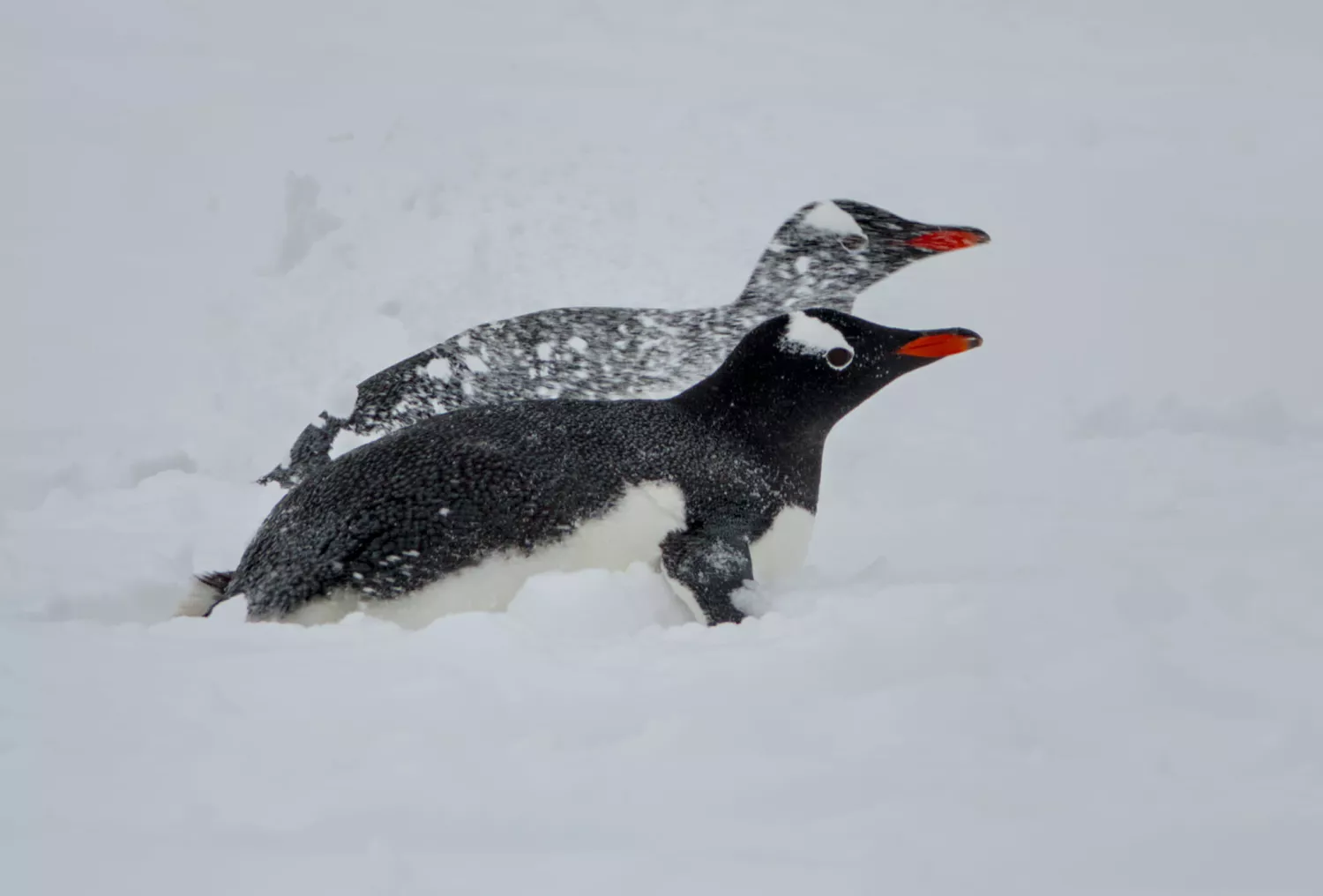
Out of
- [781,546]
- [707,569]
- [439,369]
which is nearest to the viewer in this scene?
[707,569]

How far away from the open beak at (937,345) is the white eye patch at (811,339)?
12 cm

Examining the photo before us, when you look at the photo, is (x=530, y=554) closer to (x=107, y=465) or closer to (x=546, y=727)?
(x=546, y=727)

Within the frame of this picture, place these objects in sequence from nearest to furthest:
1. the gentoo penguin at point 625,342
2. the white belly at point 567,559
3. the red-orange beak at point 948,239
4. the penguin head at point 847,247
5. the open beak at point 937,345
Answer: the white belly at point 567,559
the open beak at point 937,345
the gentoo penguin at point 625,342
the red-orange beak at point 948,239
the penguin head at point 847,247

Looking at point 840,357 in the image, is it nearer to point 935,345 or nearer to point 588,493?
point 935,345

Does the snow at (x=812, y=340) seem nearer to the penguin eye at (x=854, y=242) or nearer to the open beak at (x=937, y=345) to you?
the open beak at (x=937, y=345)

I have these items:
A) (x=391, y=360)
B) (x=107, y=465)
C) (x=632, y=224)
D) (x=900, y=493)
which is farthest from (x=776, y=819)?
(x=632, y=224)

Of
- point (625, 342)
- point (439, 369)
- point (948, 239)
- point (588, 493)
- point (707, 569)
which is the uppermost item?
point (948, 239)

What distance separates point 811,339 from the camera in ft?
8.75

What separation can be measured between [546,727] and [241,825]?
407mm

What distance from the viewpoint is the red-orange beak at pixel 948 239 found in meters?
4.19

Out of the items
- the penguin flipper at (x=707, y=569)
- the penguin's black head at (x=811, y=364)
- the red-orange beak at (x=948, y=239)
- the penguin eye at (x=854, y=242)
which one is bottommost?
the penguin flipper at (x=707, y=569)

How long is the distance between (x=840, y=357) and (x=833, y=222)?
1843 millimetres

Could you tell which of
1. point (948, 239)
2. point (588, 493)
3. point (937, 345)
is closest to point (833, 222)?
point (948, 239)

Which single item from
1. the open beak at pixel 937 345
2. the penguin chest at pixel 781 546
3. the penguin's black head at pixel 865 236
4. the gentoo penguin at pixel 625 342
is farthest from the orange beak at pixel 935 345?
the penguin's black head at pixel 865 236
